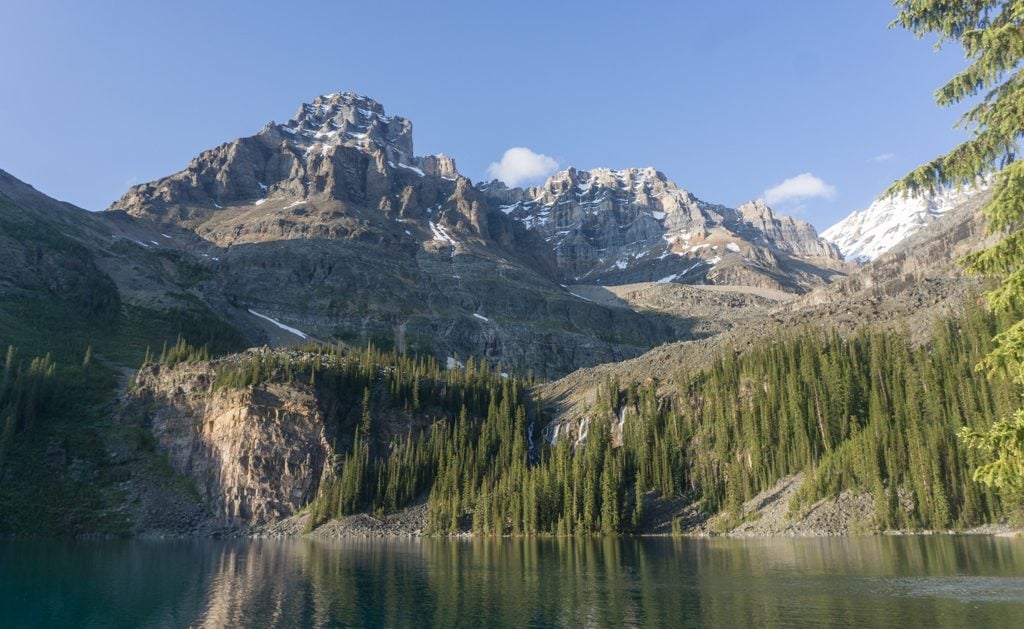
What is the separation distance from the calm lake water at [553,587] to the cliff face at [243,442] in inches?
1958

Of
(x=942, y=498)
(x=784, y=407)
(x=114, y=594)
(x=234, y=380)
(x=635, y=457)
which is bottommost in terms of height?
(x=114, y=594)

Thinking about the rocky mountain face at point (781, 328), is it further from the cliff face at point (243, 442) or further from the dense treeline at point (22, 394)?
the dense treeline at point (22, 394)

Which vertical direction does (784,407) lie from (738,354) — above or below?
below

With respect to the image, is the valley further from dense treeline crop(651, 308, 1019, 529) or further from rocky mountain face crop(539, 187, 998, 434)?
rocky mountain face crop(539, 187, 998, 434)

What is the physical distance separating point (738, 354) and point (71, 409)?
475ft

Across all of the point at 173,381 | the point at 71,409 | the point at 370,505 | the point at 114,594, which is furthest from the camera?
the point at 173,381

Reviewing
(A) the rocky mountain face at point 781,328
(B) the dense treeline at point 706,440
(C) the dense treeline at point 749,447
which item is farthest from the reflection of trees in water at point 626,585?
(A) the rocky mountain face at point 781,328

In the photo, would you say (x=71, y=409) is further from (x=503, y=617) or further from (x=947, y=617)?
(x=947, y=617)

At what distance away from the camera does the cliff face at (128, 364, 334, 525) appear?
430ft

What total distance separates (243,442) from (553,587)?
341 ft

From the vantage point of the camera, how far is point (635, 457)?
400 feet

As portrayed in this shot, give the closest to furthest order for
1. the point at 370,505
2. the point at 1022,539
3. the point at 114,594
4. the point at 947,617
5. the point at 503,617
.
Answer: the point at 947,617 < the point at 503,617 < the point at 114,594 < the point at 1022,539 < the point at 370,505

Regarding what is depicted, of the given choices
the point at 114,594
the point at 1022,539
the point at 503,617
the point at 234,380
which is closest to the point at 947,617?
the point at 503,617

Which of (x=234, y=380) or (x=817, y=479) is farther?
(x=234, y=380)
